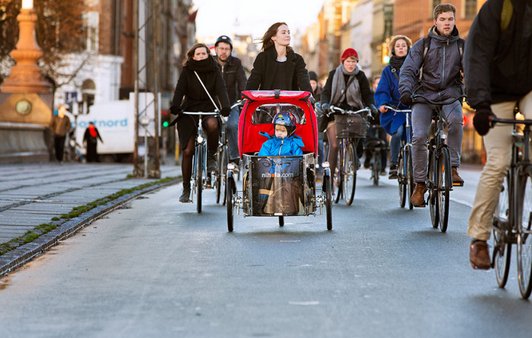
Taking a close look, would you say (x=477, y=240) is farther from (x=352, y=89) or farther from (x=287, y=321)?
(x=352, y=89)

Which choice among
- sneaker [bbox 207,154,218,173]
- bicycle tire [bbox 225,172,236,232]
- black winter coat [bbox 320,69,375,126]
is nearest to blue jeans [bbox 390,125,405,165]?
black winter coat [bbox 320,69,375,126]

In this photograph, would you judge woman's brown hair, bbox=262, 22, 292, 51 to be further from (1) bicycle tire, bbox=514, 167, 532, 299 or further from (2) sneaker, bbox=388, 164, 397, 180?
(1) bicycle tire, bbox=514, 167, 532, 299

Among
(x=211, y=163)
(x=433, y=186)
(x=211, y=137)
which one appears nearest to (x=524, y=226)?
(x=433, y=186)

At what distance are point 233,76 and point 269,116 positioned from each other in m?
5.15

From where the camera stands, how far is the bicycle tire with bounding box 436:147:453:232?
13795 mm

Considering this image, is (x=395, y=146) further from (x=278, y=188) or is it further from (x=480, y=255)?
(x=480, y=255)

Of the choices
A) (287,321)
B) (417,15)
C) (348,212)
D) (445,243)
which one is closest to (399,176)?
(348,212)

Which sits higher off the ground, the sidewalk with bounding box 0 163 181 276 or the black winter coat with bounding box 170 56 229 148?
the black winter coat with bounding box 170 56 229 148

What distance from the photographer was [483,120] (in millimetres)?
8719

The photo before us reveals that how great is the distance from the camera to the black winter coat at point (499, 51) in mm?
8961

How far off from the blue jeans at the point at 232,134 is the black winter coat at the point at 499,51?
32.8 ft

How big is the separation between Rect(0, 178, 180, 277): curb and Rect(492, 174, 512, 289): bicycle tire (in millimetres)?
3372

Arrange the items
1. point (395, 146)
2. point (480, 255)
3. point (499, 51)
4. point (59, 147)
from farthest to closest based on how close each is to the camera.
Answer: point (59, 147) < point (395, 146) < point (480, 255) < point (499, 51)

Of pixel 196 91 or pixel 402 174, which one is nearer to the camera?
pixel 402 174
